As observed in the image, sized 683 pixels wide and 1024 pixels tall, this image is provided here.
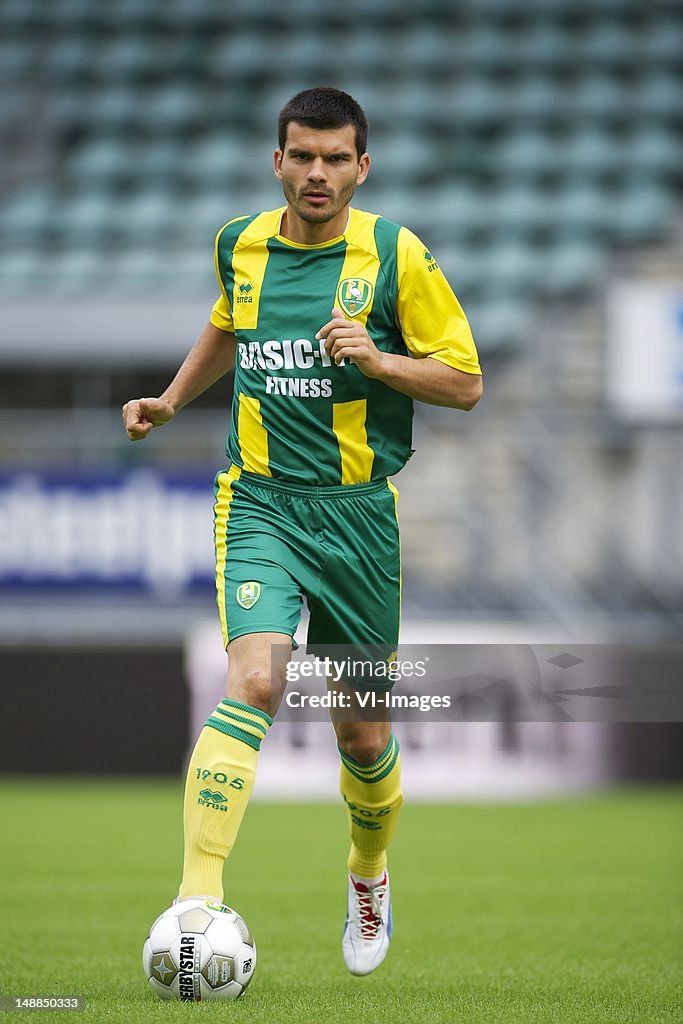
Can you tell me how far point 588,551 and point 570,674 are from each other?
151cm

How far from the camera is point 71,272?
12.6 metres

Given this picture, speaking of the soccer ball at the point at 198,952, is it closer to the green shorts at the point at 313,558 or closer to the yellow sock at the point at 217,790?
the yellow sock at the point at 217,790

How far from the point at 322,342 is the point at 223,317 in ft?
1.30

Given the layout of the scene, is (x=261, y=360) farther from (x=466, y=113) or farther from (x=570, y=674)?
(x=466, y=113)

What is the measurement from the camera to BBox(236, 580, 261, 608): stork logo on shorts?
378 cm

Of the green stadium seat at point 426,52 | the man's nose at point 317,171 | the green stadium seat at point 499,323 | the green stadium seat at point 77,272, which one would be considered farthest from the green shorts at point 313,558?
the green stadium seat at point 426,52

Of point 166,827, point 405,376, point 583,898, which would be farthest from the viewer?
point 166,827

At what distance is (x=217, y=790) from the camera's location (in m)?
3.56

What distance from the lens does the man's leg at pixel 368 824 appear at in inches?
166

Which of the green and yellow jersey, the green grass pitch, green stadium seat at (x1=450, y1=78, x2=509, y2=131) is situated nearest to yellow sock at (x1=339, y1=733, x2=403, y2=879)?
the green grass pitch

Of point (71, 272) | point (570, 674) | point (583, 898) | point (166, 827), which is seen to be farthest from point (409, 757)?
point (71, 272)

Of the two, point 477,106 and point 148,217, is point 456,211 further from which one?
point 148,217

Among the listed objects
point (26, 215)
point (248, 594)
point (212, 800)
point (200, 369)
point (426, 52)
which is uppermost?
point (426, 52)

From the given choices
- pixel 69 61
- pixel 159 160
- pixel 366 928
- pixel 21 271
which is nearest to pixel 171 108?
pixel 159 160
